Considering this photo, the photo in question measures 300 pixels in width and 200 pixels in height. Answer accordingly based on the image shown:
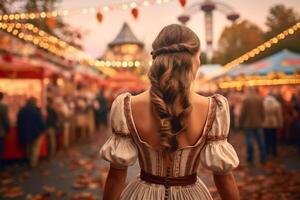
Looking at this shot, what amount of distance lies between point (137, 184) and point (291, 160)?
8.69 m

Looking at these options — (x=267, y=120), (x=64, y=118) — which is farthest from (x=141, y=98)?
(x=64, y=118)

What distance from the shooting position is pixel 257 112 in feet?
31.8

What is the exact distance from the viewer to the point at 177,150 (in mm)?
2225

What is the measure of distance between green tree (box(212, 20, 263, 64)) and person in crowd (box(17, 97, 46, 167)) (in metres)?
47.3

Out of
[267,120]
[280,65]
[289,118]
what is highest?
[280,65]

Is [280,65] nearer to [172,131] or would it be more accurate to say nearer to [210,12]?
[210,12]

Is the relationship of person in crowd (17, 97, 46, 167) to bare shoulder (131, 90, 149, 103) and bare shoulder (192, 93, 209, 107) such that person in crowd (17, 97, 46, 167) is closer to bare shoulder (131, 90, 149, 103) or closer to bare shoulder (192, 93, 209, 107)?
bare shoulder (131, 90, 149, 103)

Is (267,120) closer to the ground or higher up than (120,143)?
closer to the ground

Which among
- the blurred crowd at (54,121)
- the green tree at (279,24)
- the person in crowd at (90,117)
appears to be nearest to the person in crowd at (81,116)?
the blurred crowd at (54,121)

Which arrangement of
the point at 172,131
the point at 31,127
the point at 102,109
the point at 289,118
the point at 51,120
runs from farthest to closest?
the point at 102,109 < the point at 289,118 < the point at 51,120 < the point at 31,127 < the point at 172,131

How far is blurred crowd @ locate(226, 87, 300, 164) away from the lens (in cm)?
972

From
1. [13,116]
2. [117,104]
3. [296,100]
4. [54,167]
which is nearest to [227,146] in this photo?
[117,104]

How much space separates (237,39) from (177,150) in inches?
2320

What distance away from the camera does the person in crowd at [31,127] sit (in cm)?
991
